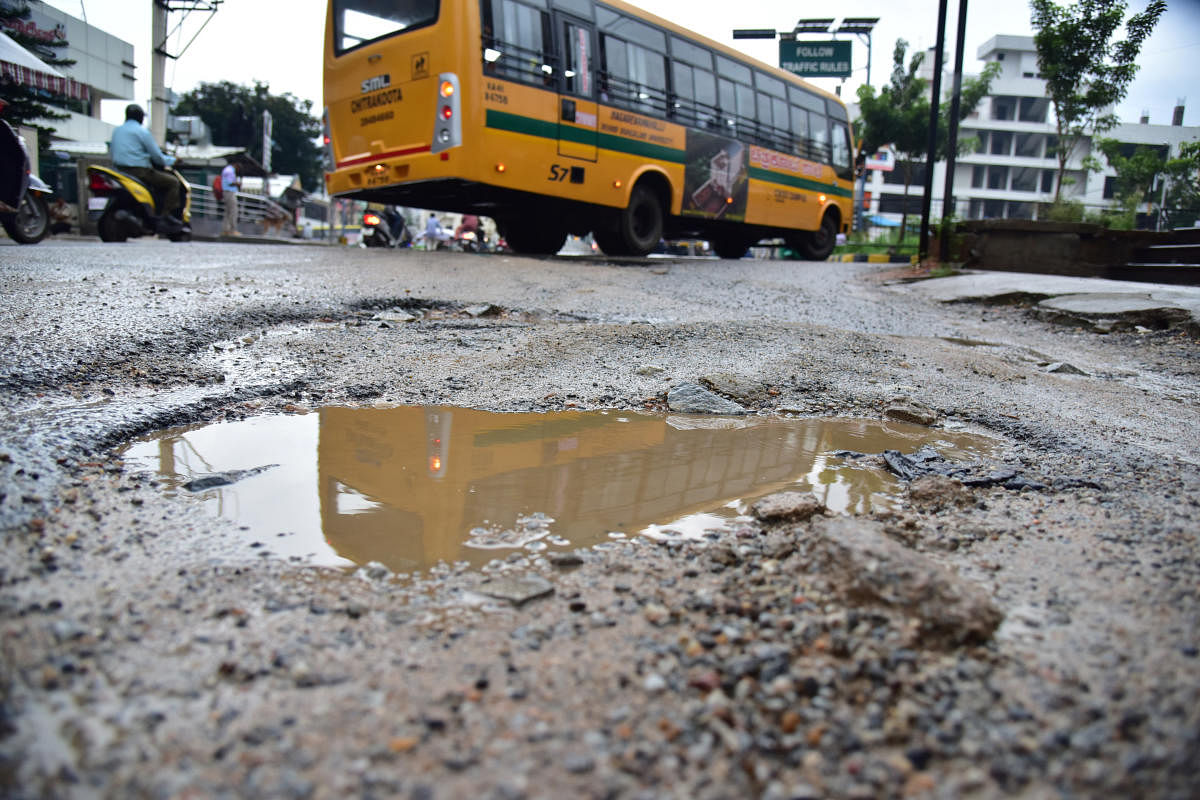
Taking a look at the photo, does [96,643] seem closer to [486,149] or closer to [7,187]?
[486,149]

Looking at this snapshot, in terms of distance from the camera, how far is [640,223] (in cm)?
955

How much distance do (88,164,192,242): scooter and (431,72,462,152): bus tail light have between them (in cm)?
404

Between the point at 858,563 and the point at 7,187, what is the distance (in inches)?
327

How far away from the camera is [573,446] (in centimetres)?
242

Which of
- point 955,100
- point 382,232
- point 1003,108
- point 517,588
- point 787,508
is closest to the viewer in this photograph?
point 517,588

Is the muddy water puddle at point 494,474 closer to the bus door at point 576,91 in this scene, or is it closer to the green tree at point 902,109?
the bus door at point 576,91

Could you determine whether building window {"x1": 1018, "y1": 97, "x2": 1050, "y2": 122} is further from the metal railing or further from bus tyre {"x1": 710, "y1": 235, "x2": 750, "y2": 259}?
the metal railing

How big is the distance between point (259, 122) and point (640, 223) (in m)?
38.9

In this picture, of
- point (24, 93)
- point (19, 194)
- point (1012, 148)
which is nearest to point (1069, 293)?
point (19, 194)

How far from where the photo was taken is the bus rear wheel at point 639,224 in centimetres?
913

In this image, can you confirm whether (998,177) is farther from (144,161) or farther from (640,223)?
(144,161)

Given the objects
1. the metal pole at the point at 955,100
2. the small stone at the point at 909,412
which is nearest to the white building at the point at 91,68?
the metal pole at the point at 955,100

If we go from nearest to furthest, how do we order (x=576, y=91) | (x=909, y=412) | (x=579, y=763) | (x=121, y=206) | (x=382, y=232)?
(x=579, y=763)
(x=909, y=412)
(x=576, y=91)
(x=121, y=206)
(x=382, y=232)

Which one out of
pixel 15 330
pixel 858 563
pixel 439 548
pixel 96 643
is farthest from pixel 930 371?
pixel 15 330
